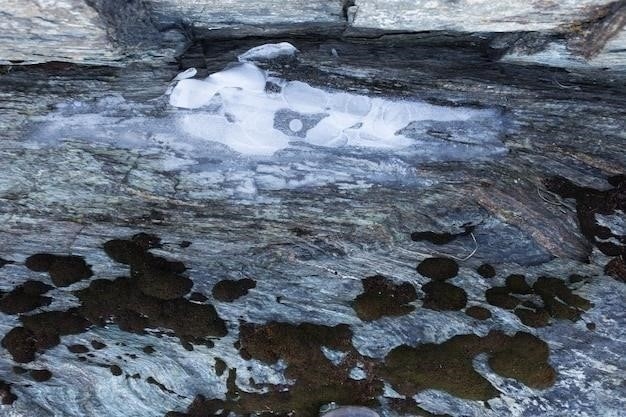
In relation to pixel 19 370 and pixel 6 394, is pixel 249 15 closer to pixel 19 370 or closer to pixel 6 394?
pixel 19 370

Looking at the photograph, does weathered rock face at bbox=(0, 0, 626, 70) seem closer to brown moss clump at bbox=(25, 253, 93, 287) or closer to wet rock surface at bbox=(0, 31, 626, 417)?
wet rock surface at bbox=(0, 31, 626, 417)

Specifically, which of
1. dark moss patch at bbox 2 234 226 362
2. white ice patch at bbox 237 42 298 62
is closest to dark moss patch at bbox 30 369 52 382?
dark moss patch at bbox 2 234 226 362

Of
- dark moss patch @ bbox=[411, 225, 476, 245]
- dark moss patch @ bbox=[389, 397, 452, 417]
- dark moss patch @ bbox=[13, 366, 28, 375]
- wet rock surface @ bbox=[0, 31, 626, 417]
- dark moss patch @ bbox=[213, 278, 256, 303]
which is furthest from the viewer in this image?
dark moss patch @ bbox=[13, 366, 28, 375]

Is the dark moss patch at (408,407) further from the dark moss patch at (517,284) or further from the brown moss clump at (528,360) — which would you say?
the dark moss patch at (517,284)

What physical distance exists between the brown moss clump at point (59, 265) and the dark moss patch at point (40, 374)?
11.2 ft

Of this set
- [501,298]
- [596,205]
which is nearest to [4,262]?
[501,298]

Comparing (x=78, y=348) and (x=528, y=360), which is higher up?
(x=528, y=360)

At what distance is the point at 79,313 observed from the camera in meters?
13.8

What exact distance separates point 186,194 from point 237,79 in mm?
2699

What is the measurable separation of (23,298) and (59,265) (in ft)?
5.09

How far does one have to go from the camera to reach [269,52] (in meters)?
11.3

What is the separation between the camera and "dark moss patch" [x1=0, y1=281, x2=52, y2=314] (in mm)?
13578

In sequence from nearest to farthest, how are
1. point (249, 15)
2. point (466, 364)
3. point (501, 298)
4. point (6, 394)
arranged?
point (249, 15) < point (501, 298) < point (466, 364) < point (6, 394)

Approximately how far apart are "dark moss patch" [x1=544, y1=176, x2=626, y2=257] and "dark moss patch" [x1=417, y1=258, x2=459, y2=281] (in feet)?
8.37
